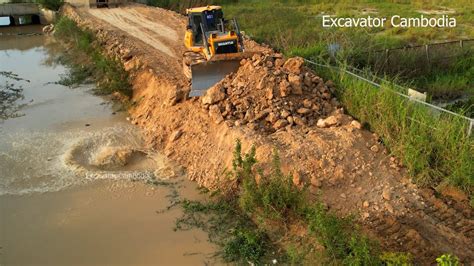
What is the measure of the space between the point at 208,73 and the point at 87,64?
7063 mm

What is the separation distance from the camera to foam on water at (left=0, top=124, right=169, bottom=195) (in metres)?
8.84

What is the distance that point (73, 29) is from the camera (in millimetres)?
19281

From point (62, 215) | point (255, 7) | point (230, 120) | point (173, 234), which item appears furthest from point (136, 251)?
point (255, 7)

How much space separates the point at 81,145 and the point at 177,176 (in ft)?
8.84

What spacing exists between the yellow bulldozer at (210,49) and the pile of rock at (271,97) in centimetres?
82

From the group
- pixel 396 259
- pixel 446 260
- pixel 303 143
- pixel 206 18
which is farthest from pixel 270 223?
pixel 206 18

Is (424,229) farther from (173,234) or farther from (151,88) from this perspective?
(151,88)

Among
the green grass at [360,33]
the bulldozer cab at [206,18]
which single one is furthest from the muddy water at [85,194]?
the green grass at [360,33]

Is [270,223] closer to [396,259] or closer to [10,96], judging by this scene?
[396,259]

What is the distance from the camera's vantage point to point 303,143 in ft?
26.3

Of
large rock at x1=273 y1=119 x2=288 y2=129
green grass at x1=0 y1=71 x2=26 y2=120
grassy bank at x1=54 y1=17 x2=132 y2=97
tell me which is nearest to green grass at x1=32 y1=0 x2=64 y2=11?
grassy bank at x1=54 y1=17 x2=132 y2=97

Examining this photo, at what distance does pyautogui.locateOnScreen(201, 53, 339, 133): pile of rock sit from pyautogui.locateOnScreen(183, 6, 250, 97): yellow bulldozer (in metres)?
0.82

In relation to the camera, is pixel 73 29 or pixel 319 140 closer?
pixel 319 140

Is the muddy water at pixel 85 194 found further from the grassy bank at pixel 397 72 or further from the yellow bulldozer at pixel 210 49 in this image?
the grassy bank at pixel 397 72
